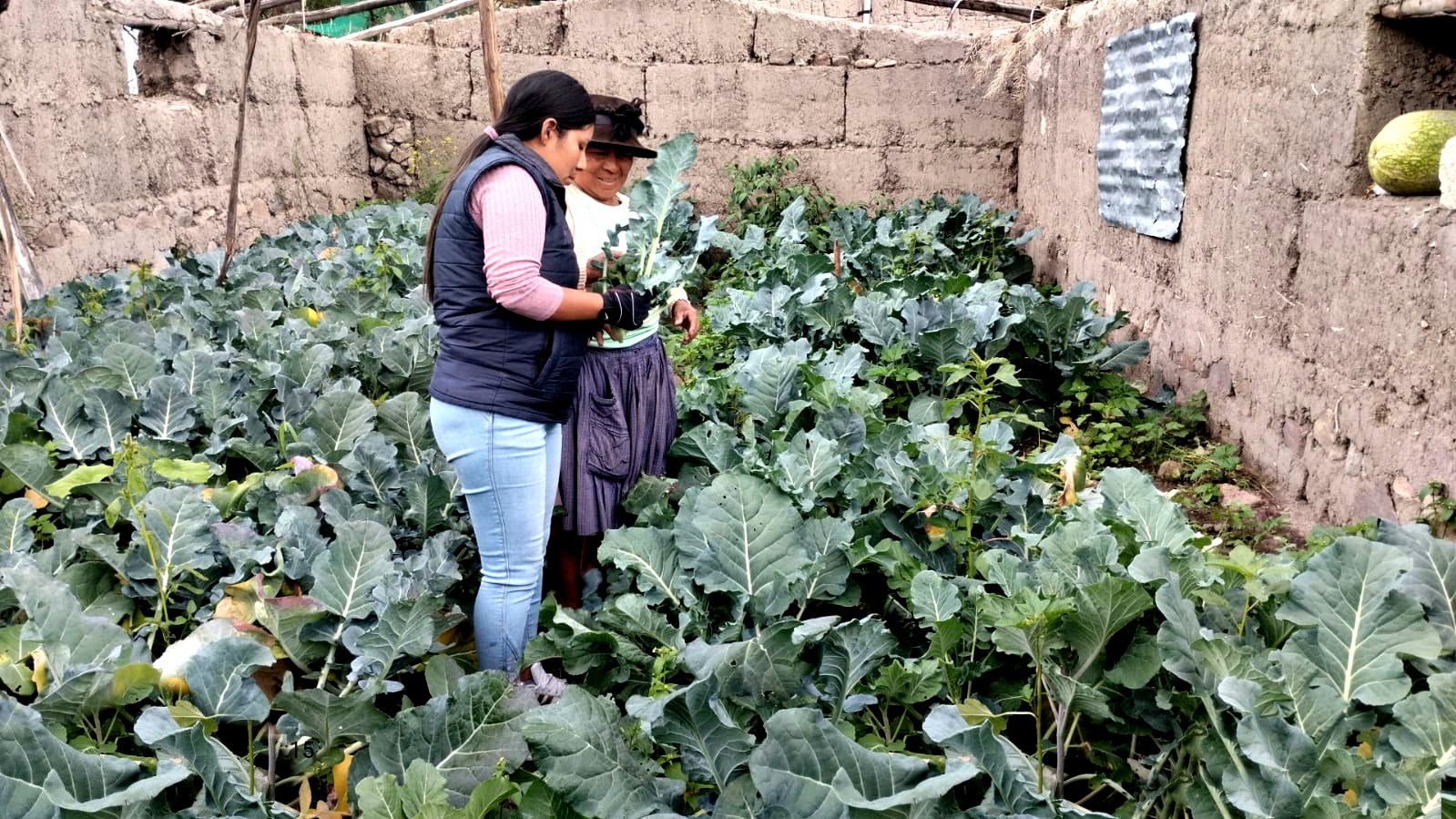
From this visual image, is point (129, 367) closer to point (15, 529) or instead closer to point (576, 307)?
point (15, 529)

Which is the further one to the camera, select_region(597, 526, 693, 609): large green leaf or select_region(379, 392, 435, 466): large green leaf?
select_region(379, 392, 435, 466): large green leaf

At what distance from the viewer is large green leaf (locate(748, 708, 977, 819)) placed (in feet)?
5.58

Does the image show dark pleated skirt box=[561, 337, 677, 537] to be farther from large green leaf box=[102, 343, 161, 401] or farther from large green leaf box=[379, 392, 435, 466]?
large green leaf box=[102, 343, 161, 401]

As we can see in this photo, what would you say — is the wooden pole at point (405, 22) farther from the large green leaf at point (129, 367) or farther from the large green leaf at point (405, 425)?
the large green leaf at point (405, 425)

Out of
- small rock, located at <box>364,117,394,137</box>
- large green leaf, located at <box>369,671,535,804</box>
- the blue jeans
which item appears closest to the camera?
large green leaf, located at <box>369,671,535,804</box>

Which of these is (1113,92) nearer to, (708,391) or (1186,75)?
(1186,75)

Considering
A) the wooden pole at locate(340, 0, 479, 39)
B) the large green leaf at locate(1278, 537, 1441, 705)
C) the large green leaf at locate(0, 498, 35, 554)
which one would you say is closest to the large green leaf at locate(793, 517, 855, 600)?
the large green leaf at locate(1278, 537, 1441, 705)

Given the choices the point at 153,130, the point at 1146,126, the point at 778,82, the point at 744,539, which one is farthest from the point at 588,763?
the point at 778,82

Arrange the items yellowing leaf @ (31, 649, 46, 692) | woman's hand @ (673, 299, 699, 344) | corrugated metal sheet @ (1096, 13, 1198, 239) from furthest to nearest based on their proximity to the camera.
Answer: corrugated metal sheet @ (1096, 13, 1198, 239) → woman's hand @ (673, 299, 699, 344) → yellowing leaf @ (31, 649, 46, 692)

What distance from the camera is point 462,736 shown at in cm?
218

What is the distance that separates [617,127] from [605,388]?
2.28 ft

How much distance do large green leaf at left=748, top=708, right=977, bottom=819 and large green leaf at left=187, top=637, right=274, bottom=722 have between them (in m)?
1.03

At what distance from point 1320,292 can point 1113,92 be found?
2.32 metres

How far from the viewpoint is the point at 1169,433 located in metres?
4.62
